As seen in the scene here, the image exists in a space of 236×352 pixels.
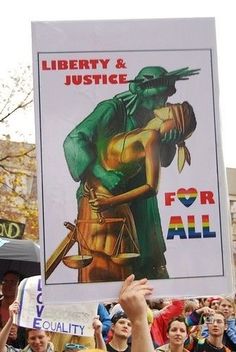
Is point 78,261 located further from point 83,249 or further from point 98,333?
point 98,333

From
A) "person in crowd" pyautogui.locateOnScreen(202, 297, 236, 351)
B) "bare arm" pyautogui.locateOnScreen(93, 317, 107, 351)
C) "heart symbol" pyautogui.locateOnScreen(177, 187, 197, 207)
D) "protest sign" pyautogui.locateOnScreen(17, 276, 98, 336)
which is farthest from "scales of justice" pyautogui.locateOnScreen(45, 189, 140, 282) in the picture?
"person in crowd" pyautogui.locateOnScreen(202, 297, 236, 351)

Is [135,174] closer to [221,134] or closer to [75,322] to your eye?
[221,134]

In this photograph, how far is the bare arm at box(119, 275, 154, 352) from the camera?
10.5 ft

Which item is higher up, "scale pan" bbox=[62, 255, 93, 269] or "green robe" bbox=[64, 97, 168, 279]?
"green robe" bbox=[64, 97, 168, 279]

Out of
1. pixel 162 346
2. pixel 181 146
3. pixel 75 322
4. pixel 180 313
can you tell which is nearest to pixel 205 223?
pixel 181 146

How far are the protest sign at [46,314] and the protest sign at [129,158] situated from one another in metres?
2.59

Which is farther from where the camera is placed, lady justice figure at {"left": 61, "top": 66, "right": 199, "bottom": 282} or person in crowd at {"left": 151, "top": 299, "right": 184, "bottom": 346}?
person in crowd at {"left": 151, "top": 299, "right": 184, "bottom": 346}

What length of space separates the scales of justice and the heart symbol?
26 cm

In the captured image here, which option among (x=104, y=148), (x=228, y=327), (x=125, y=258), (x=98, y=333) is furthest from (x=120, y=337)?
(x=104, y=148)

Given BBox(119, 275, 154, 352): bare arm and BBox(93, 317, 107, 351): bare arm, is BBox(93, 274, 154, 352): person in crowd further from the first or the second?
BBox(93, 317, 107, 351): bare arm

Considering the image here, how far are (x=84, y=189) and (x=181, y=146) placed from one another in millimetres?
460

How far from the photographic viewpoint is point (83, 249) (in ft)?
12.0

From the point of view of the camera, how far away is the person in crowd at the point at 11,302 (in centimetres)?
727

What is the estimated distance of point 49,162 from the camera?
368 centimetres
